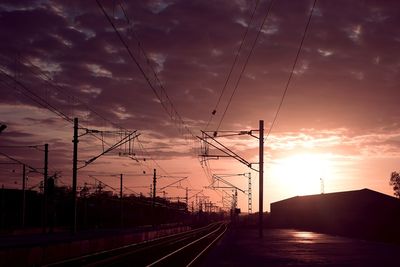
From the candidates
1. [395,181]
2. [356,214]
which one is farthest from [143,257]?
[395,181]

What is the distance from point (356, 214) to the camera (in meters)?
74.3

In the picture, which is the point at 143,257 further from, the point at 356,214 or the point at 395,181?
the point at 395,181

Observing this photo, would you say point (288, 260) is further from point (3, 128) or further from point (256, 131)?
point (256, 131)

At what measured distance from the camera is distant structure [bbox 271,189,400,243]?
6594 cm

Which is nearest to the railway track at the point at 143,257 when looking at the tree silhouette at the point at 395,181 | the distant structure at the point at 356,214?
the distant structure at the point at 356,214

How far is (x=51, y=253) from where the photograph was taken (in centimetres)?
2820

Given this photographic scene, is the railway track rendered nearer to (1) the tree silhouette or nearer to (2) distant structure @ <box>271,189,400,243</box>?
(2) distant structure @ <box>271,189,400,243</box>

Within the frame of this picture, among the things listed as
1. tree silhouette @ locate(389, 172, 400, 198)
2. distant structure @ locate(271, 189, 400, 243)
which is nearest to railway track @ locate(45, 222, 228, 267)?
distant structure @ locate(271, 189, 400, 243)

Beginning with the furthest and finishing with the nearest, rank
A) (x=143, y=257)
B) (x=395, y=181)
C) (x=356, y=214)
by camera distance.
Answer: (x=395, y=181)
(x=356, y=214)
(x=143, y=257)

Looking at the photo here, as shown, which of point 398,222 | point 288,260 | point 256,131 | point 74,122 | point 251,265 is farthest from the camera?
point 398,222

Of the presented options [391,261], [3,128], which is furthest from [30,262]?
[391,261]

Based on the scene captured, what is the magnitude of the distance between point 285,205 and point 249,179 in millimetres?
32025

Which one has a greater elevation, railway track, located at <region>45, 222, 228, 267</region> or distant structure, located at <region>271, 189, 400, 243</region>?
distant structure, located at <region>271, 189, 400, 243</region>

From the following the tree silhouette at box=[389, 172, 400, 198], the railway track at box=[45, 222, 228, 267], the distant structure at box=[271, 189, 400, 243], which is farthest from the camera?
the tree silhouette at box=[389, 172, 400, 198]
